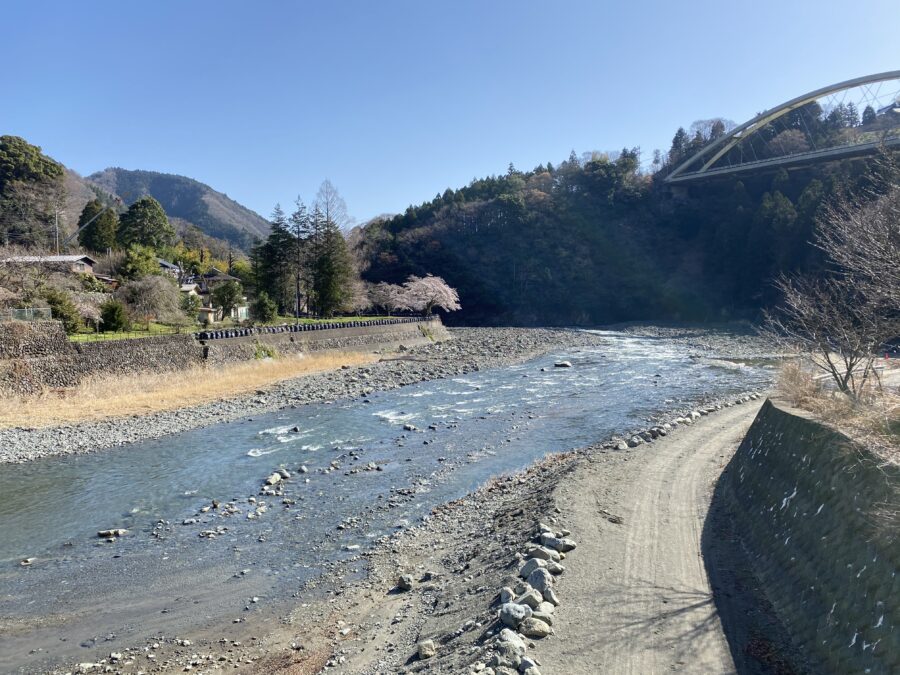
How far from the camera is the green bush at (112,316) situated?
27109mm

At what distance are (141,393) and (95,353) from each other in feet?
9.15

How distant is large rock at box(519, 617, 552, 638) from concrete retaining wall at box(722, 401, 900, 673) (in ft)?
9.49

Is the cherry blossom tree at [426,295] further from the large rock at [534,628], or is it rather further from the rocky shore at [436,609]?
the large rock at [534,628]

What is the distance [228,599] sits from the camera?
850 cm

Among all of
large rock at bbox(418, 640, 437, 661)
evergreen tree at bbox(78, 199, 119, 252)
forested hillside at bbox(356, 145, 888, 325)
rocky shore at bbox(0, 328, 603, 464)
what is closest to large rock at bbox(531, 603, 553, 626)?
large rock at bbox(418, 640, 437, 661)

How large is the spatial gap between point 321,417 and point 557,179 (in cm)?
6948

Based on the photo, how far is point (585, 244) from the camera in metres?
73.8

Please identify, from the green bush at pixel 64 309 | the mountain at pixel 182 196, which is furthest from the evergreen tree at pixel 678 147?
the mountain at pixel 182 196

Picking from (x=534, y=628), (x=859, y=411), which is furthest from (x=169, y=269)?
(x=859, y=411)

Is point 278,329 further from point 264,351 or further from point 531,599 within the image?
point 531,599

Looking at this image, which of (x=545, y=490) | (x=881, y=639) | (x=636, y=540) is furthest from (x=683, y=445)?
(x=881, y=639)

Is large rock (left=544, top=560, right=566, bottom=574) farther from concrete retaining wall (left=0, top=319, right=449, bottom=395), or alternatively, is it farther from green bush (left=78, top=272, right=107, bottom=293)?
green bush (left=78, top=272, right=107, bottom=293)

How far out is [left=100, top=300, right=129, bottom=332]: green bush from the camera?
27109mm

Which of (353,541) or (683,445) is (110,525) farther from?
(683,445)
